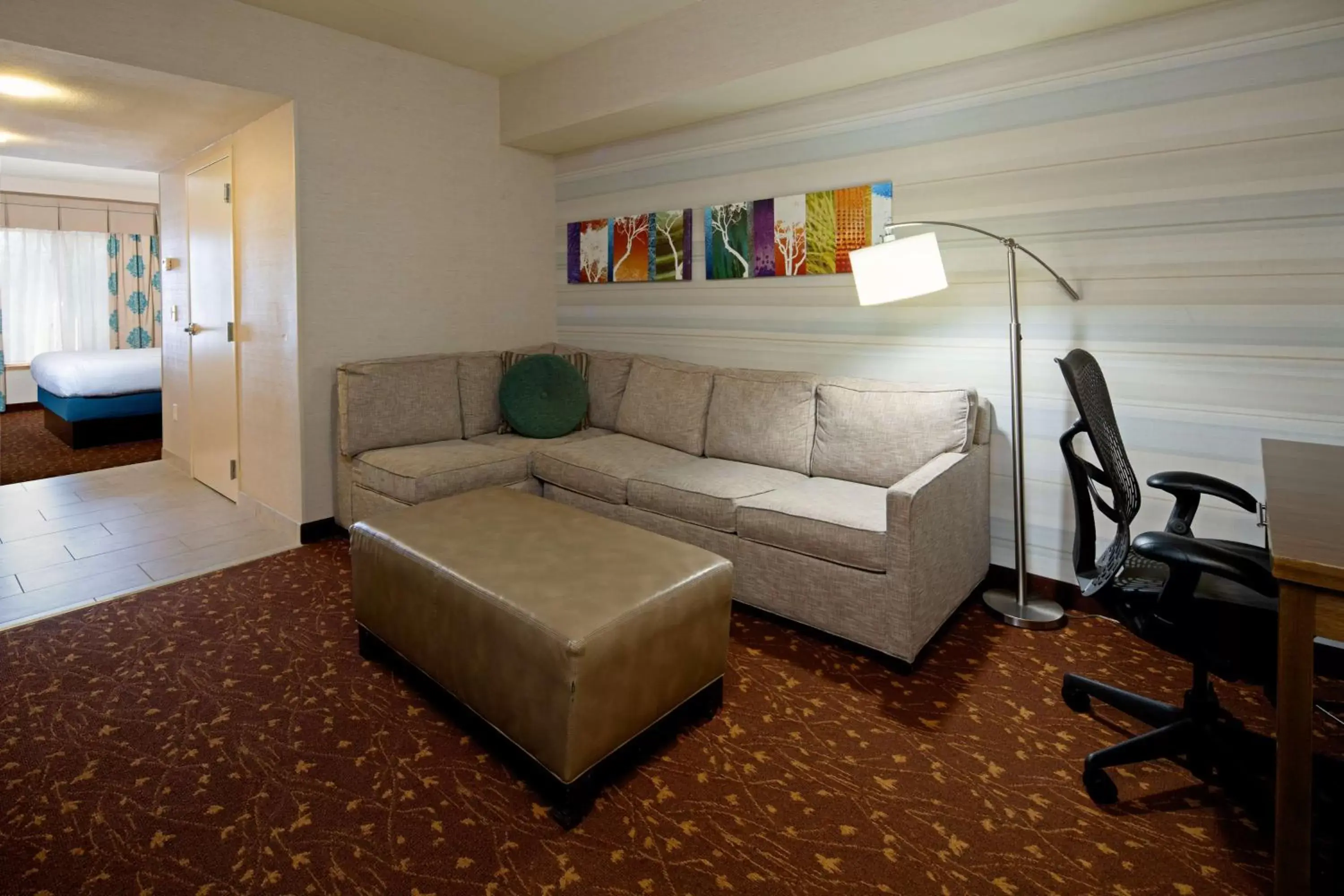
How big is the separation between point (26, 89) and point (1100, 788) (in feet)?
16.4

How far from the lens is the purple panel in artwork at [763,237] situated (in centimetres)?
363

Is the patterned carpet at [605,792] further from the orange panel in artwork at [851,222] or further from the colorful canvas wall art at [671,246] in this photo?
the colorful canvas wall art at [671,246]

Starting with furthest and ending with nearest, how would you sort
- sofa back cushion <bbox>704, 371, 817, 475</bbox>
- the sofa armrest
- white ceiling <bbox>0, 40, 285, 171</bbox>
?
sofa back cushion <bbox>704, 371, 817, 475</bbox> → white ceiling <bbox>0, 40, 285, 171</bbox> → the sofa armrest

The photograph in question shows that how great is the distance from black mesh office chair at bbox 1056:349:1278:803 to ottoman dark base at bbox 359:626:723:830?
40.6 inches

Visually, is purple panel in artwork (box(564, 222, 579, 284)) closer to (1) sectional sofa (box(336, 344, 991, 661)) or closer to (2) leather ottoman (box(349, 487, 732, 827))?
(1) sectional sofa (box(336, 344, 991, 661))

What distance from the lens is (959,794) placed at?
1.82 m

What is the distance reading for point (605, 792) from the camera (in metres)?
1.82

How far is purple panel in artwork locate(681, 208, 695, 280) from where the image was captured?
403 cm

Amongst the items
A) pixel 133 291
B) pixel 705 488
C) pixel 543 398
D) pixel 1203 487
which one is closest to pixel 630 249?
pixel 543 398

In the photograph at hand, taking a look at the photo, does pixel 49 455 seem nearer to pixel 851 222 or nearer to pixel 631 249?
pixel 631 249

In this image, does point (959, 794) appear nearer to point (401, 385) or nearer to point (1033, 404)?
point (1033, 404)

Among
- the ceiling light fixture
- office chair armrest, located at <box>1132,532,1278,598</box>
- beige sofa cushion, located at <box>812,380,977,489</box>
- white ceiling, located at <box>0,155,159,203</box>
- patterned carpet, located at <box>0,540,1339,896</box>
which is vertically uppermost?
white ceiling, located at <box>0,155,159,203</box>

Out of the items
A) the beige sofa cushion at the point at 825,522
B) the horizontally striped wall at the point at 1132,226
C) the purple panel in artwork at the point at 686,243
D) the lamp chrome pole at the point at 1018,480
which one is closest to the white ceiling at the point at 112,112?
the purple panel in artwork at the point at 686,243

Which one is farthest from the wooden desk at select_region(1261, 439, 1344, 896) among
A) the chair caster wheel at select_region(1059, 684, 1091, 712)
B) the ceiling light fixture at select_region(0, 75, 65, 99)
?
the ceiling light fixture at select_region(0, 75, 65, 99)
